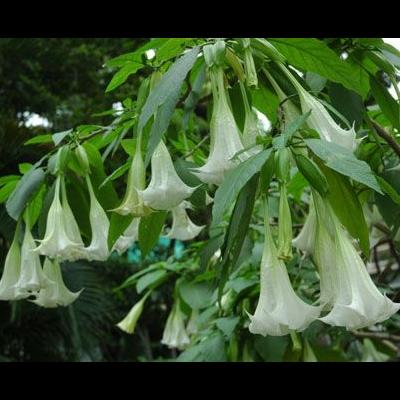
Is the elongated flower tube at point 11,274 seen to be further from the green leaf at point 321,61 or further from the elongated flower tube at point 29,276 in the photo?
the green leaf at point 321,61

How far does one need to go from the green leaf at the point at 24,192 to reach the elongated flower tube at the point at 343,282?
498mm

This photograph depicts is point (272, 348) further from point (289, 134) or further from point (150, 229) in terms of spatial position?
point (289, 134)

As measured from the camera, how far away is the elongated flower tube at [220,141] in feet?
2.42

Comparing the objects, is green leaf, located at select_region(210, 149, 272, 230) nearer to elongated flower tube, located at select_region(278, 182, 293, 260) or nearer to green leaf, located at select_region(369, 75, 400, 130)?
elongated flower tube, located at select_region(278, 182, 293, 260)

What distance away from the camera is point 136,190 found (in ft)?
2.76

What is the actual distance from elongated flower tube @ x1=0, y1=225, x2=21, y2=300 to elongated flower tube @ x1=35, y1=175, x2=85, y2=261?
117 mm

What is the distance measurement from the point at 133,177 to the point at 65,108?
438 cm

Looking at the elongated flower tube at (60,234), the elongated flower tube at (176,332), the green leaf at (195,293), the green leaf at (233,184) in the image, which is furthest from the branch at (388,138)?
the elongated flower tube at (176,332)

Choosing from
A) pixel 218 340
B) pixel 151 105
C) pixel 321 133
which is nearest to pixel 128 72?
pixel 151 105

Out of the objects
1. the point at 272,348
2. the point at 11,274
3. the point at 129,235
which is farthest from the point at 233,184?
the point at 272,348

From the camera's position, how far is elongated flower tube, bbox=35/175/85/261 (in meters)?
0.94
